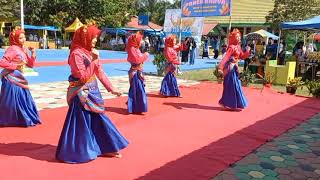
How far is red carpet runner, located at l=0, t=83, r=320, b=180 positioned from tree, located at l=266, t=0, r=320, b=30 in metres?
19.2

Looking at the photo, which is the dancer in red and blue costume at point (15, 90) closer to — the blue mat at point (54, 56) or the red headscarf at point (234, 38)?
the red headscarf at point (234, 38)

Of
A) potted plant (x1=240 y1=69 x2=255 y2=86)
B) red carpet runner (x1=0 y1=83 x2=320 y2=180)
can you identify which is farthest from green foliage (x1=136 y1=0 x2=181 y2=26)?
red carpet runner (x1=0 y1=83 x2=320 y2=180)

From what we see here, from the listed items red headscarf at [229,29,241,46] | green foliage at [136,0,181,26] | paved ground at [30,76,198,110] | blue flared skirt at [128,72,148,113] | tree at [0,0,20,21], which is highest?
green foliage at [136,0,181,26]

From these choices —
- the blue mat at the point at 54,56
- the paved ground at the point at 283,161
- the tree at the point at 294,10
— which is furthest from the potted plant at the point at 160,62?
the tree at the point at 294,10

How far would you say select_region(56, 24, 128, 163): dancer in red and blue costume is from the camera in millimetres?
4652

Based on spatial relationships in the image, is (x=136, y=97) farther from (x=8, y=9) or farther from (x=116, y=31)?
(x=116, y=31)

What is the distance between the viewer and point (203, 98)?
398 inches

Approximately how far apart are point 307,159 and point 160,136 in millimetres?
2071

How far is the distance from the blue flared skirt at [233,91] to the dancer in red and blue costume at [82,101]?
412 centimetres

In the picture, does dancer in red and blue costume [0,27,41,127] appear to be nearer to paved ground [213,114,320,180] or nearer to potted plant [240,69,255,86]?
paved ground [213,114,320,180]

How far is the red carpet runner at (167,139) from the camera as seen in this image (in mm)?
4520

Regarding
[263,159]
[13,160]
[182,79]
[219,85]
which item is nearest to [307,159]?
[263,159]

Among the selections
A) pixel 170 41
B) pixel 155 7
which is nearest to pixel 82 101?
pixel 170 41

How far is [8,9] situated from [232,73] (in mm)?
30602
